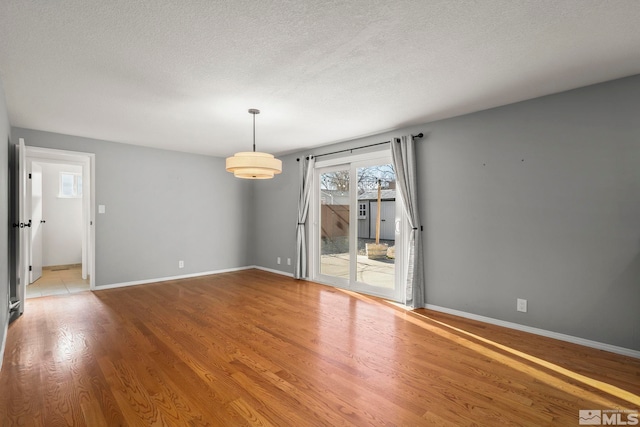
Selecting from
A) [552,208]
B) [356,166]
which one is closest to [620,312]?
[552,208]

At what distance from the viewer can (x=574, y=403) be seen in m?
1.96

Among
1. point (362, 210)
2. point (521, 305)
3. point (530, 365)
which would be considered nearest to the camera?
point (530, 365)

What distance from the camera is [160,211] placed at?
18.2 feet

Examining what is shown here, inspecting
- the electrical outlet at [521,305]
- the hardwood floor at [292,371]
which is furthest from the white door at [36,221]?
the electrical outlet at [521,305]

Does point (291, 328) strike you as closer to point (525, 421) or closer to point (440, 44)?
point (525, 421)

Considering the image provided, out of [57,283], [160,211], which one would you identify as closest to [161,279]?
[160,211]

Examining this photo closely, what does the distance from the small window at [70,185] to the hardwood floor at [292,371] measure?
399 centimetres

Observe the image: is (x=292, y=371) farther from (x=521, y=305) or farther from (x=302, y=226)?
(x=302, y=226)

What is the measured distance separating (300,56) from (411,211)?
2.51 meters

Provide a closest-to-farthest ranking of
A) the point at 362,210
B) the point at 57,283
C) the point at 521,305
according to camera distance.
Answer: the point at 521,305 → the point at 362,210 → the point at 57,283

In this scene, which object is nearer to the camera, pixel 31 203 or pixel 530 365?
pixel 530 365

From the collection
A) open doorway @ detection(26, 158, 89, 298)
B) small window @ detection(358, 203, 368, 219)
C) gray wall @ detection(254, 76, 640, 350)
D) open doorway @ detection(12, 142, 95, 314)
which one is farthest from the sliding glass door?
open doorway @ detection(26, 158, 89, 298)

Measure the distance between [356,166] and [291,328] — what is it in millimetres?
2808

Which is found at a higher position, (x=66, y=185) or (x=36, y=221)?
(x=66, y=185)
